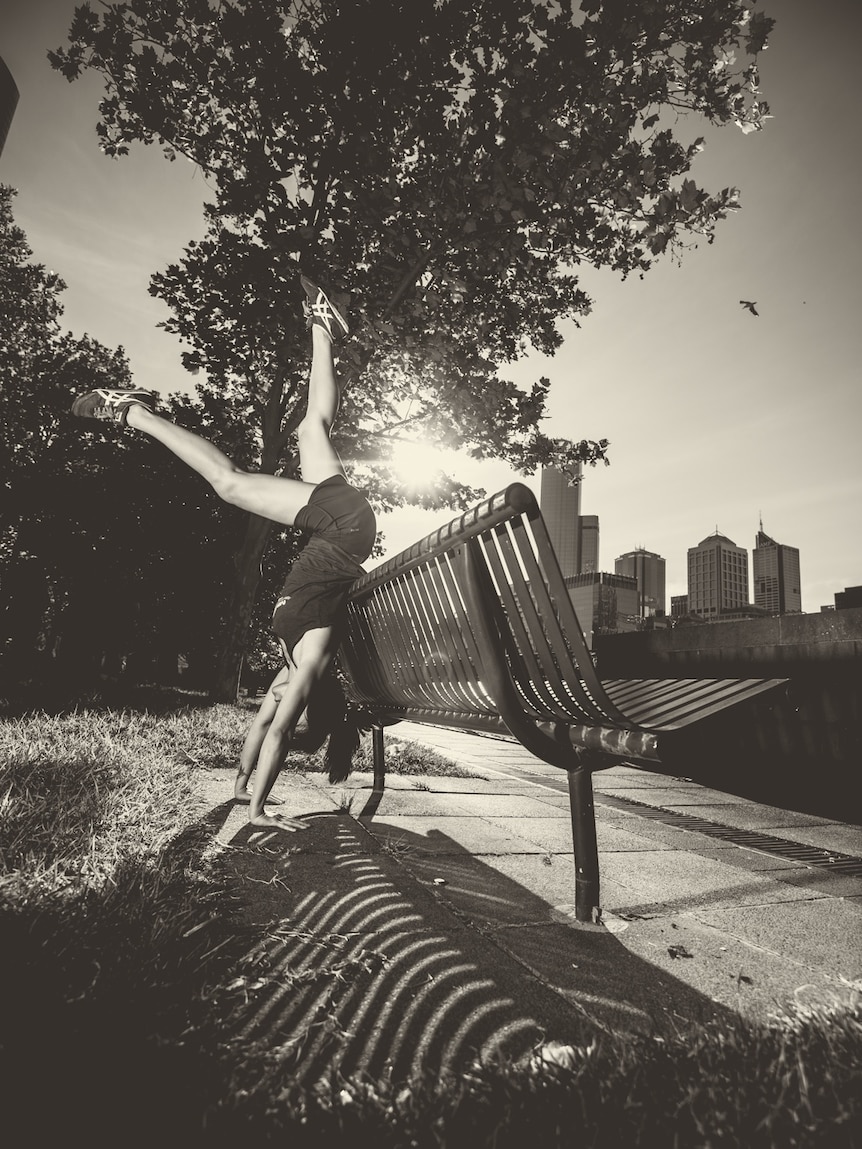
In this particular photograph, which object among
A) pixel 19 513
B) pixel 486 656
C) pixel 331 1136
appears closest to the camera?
pixel 331 1136

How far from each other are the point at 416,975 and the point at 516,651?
3.16 ft

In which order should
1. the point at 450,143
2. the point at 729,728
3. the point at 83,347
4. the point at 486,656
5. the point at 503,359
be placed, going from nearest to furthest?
1. the point at 729,728
2. the point at 486,656
3. the point at 450,143
4. the point at 503,359
5. the point at 83,347

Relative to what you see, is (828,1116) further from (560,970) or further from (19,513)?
(19,513)

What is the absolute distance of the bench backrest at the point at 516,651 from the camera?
156 centimetres

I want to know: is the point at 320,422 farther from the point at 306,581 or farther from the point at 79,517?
the point at 79,517

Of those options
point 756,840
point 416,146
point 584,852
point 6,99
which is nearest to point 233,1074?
point 584,852

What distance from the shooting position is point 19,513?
57.6 ft

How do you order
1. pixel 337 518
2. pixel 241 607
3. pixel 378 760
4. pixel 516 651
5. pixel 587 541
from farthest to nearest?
pixel 587 541
pixel 241 607
pixel 378 760
pixel 337 518
pixel 516 651

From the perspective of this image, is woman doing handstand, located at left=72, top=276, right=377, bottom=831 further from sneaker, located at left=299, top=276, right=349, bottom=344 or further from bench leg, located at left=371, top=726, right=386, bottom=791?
sneaker, located at left=299, top=276, right=349, bottom=344

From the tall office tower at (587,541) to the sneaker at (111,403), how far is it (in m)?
130

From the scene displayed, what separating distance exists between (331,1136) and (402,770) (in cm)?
361

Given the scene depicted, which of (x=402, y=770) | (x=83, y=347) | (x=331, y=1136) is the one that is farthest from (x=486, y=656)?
(x=83, y=347)

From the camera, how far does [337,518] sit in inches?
103

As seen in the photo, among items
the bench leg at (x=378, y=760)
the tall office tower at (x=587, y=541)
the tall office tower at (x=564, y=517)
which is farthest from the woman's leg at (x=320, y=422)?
the tall office tower at (x=564, y=517)
